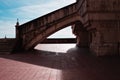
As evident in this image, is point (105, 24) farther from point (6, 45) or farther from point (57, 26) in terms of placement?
point (6, 45)

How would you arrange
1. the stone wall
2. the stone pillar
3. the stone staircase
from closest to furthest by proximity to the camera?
the stone wall → the stone staircase → the stone pillar

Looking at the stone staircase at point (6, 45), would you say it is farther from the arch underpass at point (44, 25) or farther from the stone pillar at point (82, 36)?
the stone pillar at point (82, 36)

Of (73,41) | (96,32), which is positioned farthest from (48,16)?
(73,41)

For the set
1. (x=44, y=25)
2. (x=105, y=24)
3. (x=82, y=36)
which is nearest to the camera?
(x=105, y=24)

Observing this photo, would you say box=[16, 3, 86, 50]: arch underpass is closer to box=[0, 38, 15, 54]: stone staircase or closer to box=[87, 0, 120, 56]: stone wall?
box=[0, 38, 15, 54]: stone staircase

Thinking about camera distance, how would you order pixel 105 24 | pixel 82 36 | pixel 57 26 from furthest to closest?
pixel 82 36 → pixel 57 26 → pixel 105 24

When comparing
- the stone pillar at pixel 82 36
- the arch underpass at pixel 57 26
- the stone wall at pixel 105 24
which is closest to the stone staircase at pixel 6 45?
the arch underpass at pixel 57 26

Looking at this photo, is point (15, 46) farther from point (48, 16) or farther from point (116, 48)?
point (116, 48)

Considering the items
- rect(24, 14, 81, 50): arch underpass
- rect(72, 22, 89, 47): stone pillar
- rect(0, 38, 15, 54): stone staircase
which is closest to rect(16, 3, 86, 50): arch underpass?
rect(24, 14, 81, 50): arch underpass

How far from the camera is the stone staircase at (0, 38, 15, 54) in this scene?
14989 mm

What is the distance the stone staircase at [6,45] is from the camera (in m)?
15.0

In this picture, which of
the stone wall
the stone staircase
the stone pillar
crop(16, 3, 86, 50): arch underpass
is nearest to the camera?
the stone wall

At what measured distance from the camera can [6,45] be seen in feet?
53.1

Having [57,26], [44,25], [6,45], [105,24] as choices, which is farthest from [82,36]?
[105,24]
